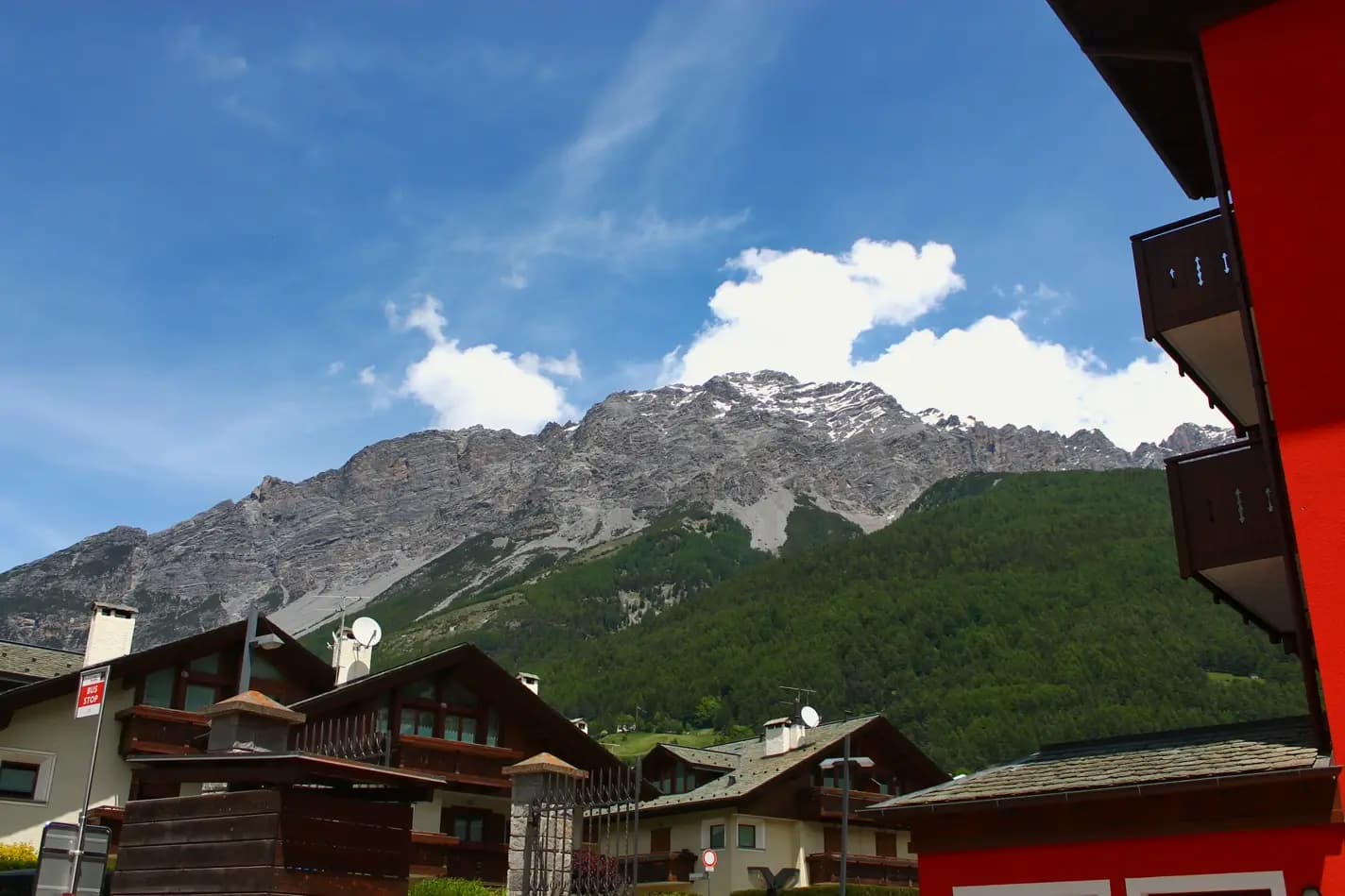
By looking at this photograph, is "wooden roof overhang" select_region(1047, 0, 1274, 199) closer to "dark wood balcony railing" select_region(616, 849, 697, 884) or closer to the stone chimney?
the stone chimney

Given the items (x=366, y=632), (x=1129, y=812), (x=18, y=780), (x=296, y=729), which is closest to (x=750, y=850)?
(x=366, y=632)

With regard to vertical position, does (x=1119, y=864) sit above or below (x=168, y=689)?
below

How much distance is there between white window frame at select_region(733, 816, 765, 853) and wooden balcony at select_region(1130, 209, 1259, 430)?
27.9 m

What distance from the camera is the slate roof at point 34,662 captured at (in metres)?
30.9

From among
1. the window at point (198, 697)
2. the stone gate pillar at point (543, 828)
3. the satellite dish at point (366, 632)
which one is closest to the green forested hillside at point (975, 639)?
the satellite dish at point (366, 632)

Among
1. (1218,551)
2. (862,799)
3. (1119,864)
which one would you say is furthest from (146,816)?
(862,799)

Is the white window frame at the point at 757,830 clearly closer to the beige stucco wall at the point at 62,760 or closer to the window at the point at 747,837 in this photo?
the window at the point at 747,837

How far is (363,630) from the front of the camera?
3366 centimetres

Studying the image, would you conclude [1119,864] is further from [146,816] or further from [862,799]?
[862,799]

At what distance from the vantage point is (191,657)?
101 ft

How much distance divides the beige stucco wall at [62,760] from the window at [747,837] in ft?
63.7

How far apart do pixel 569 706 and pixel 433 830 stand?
296 ft

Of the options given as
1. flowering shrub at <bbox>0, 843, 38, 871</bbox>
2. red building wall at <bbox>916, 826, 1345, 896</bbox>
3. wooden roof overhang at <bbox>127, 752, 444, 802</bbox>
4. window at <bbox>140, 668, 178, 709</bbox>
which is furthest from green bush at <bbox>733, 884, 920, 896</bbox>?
wooden roof overhang at <bbox>127, 752, 444, 802</bbox>

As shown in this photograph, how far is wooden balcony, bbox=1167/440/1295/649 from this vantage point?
12.9 meters
